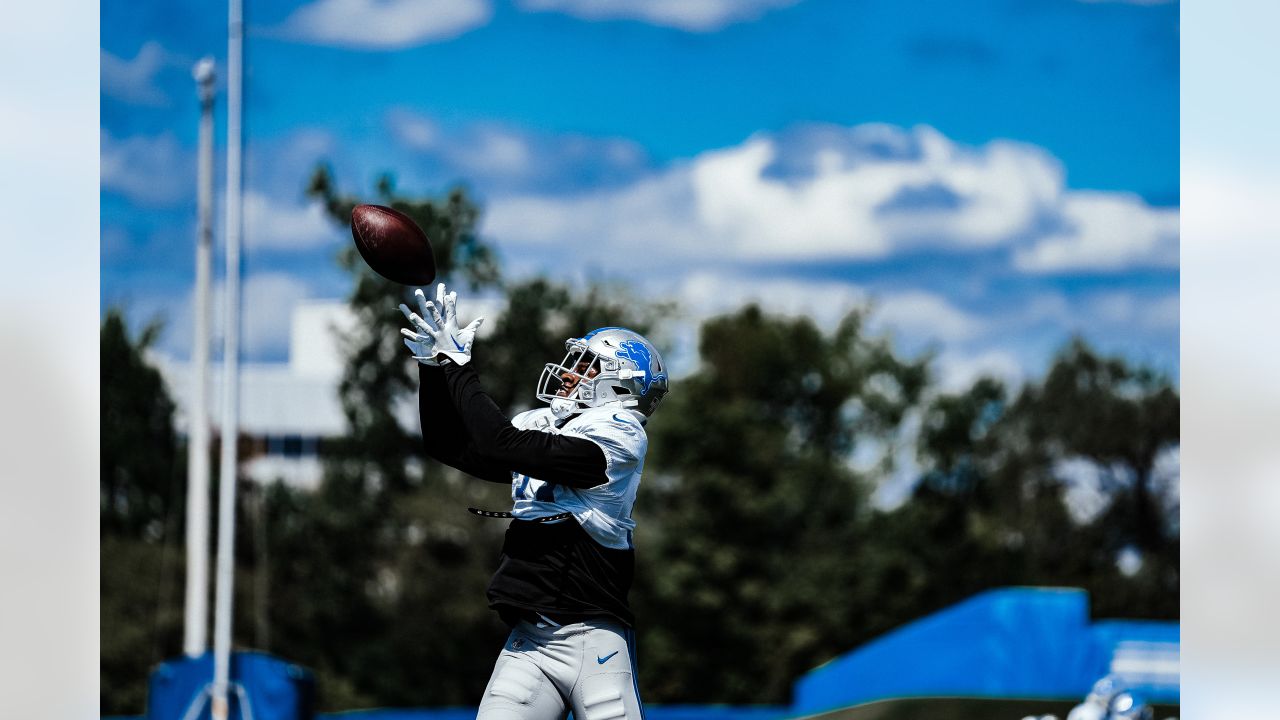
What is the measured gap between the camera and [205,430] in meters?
12.1

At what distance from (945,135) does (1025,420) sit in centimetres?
478

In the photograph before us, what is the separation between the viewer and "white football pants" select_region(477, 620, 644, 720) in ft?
11.5

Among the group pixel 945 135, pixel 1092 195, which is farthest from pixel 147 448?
pixel 1092 195

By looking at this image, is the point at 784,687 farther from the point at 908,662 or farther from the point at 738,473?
the point at 908,662

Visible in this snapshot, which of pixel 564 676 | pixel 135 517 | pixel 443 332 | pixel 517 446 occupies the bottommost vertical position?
pixel 135 517

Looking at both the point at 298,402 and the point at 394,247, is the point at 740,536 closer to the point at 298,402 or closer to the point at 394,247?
the point at 298,402

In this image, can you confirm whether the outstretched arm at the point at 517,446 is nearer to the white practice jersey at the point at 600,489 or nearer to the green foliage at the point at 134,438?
the white practice jersey at the point at 600,489

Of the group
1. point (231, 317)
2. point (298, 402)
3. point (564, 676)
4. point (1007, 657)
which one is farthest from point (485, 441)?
point (298, 402)

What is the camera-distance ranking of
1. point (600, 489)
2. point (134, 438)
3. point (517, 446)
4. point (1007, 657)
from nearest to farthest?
point (517, 446) < point (600, 489) < point (1007, 657) < point (134, 438)

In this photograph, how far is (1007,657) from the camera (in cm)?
1127

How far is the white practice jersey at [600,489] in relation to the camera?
11.6 ft

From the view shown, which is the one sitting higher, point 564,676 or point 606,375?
point 606,375

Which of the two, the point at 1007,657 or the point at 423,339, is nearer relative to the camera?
the point at 423,339

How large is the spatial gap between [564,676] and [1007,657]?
27.8 feet
